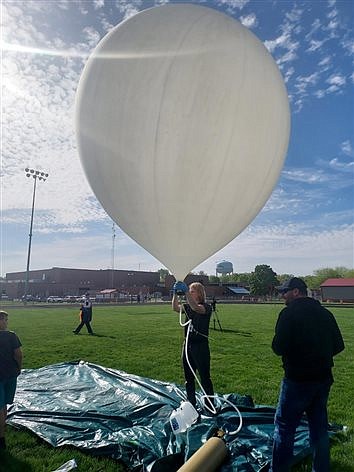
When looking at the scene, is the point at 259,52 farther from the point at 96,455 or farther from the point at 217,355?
the point at 217,355

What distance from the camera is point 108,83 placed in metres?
3.70

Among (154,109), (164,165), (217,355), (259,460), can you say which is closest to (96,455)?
(259,460)

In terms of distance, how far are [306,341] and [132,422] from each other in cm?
246

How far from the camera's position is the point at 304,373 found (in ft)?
9.10

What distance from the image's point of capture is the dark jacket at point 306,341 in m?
2.78

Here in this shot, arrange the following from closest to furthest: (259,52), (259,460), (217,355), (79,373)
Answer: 1. (259,460)
2. (259,52)
3. (79,373)
4. (217,355)

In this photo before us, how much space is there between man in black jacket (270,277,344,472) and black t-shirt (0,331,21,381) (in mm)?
2611

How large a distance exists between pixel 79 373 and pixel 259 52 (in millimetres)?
5652

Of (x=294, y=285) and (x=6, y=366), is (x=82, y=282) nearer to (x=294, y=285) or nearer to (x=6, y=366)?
(x=6, y=366)

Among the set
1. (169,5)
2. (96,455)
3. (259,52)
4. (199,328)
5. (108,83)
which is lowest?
(96,455)

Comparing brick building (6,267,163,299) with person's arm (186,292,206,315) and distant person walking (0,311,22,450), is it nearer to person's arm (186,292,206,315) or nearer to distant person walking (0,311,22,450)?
distant person walking (0,311,22,450)

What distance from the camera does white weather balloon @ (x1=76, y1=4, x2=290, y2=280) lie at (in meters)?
3.45

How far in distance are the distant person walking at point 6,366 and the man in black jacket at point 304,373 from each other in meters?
2.61

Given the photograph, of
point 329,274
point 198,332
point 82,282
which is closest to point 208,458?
point 198,332
